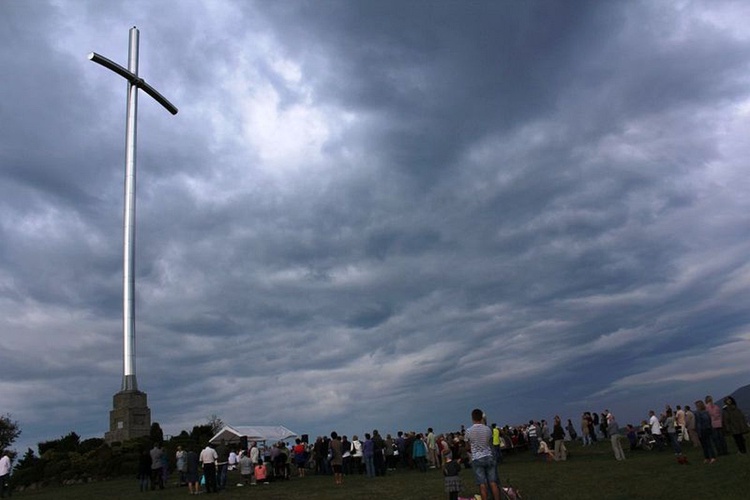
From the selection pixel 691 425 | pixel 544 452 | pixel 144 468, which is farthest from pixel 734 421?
pixel 144 468

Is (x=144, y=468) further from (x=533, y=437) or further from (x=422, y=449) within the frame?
(x=533, y=437)

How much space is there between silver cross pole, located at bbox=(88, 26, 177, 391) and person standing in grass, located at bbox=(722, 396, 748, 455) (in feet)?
117

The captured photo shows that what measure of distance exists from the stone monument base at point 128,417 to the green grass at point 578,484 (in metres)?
14.0

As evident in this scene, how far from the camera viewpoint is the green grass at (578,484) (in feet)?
49.6

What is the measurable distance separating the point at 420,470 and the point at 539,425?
383 inches

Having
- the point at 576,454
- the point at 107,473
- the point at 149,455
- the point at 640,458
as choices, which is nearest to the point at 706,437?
the point at 640,458

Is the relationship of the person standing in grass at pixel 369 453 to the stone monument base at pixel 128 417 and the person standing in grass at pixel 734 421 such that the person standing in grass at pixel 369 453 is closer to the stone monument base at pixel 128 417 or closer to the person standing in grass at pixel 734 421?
the person standing in grass at pixel 734 421

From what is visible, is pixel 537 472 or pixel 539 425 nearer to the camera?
pixel 537 472

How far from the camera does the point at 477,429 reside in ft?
39.1

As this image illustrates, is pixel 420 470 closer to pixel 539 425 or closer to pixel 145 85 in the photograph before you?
pixel 539 425

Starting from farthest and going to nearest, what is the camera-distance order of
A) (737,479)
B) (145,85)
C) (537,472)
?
1. (145,85)
2. (537,472)
3. (737,479)

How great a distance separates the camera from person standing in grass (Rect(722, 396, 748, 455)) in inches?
793

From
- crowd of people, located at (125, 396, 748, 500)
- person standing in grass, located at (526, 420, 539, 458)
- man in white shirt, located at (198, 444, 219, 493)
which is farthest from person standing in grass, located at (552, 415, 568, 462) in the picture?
man in white shirt, located at (198, 444, 219, 493)

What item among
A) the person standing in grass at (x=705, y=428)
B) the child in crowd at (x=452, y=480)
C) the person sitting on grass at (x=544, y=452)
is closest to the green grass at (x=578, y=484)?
the person standing in grass at (x=705, y=428)
